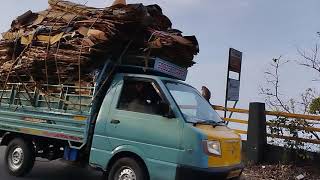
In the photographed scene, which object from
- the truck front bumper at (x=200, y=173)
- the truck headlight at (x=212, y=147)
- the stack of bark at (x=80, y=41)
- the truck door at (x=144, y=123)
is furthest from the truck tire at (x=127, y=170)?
the stack of bark at (x=80, y=41)

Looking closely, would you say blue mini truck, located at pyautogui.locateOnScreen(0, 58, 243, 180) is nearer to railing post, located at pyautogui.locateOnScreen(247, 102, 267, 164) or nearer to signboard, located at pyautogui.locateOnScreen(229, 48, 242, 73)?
railing post, located at pyautogui.locateOnScreen(247, 102, 267, 164)

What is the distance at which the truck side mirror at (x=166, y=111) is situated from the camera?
670 centimetres

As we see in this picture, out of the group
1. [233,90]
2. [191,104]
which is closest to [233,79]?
[233,90]

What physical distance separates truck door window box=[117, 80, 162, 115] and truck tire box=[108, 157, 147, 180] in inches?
29.9

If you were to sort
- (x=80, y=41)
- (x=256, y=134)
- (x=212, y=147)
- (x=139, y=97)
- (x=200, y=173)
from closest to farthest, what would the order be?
(x=200, y=173) → (x=212, y=147) → (x=139, y=97) → (x=80, y=41) → (x=256, y=134)

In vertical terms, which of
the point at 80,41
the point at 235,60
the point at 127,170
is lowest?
the point at 127,170

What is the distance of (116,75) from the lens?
7605 mm

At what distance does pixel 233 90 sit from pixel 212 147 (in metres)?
5.58

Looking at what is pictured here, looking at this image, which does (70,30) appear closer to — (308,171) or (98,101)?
(98,101)

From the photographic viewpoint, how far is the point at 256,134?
11.1 metres

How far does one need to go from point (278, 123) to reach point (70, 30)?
5.38 m

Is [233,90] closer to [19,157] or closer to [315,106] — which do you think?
[315,106]

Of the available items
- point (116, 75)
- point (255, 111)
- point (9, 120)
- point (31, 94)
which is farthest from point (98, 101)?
point (255, 111)

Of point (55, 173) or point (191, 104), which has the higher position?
point (191, 104)
